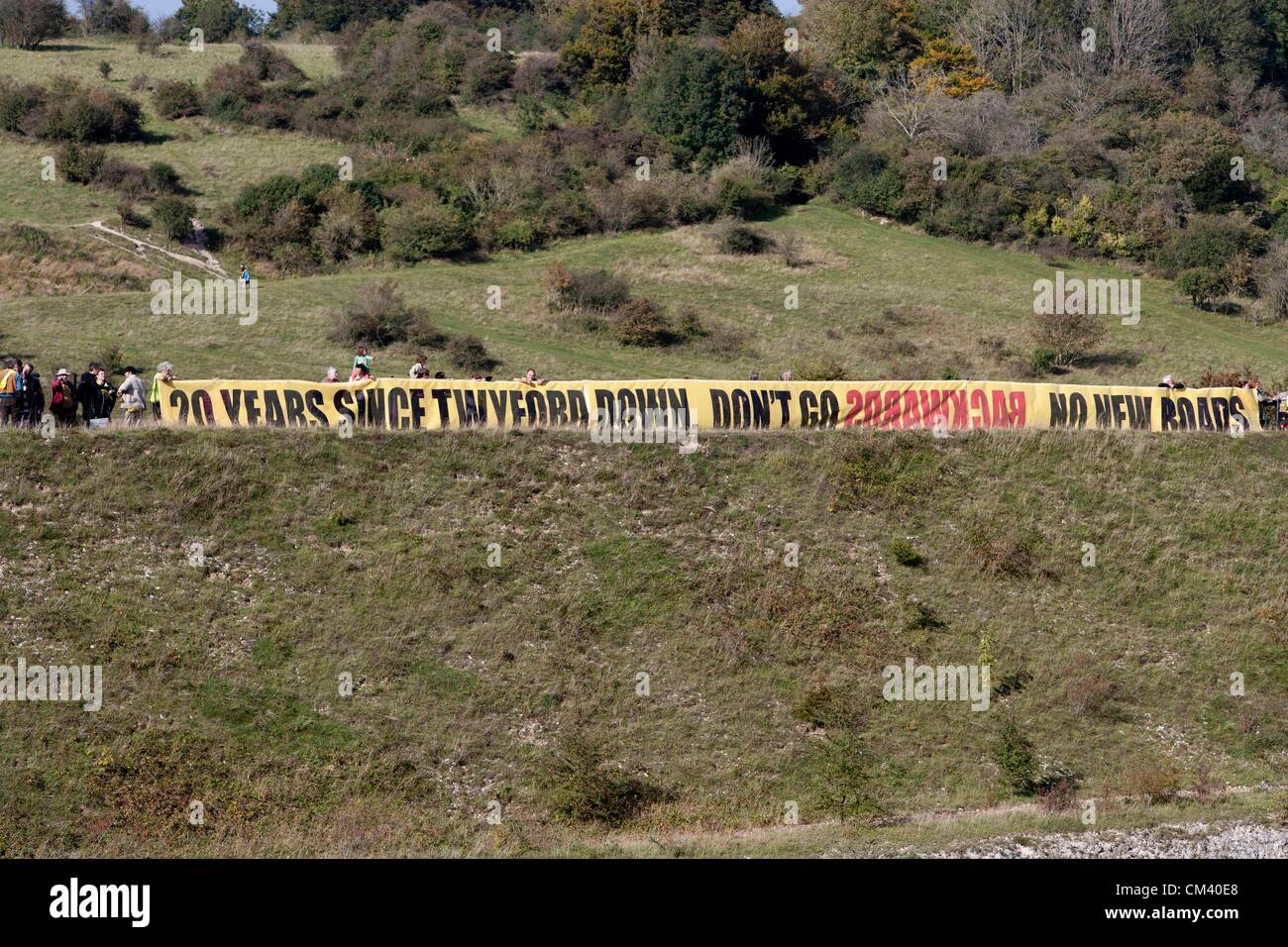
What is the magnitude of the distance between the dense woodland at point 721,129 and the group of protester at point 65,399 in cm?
2630

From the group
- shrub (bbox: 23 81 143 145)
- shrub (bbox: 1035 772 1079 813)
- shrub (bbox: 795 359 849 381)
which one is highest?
shrub (bbox: 23 81 143 145)

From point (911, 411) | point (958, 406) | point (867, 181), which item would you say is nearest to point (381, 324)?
point (911, 411)

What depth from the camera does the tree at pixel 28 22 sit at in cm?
7938

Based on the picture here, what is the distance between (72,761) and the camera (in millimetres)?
22594

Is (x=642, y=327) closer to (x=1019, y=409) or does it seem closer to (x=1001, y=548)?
(x=1019, y=409)

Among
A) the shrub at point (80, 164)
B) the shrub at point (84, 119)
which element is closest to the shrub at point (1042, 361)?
the shrub at point (80, 164)

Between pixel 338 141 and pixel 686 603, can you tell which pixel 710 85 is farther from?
pixel 686 603

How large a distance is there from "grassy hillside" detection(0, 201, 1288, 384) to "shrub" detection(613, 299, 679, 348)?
0.55 m

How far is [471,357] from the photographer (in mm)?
45625

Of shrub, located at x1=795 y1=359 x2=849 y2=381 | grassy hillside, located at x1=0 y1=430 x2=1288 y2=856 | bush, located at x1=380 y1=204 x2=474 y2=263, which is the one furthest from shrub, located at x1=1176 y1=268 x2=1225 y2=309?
bush, located at x1=380 y1=204 x2=474 y2=263

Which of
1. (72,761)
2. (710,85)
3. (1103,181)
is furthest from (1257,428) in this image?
(710,85)

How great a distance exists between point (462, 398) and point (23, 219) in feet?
Result: 108

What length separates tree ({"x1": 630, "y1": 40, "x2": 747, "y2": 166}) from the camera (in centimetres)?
6838

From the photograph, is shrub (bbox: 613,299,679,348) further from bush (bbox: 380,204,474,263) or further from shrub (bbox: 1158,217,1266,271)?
shrub (bbox: 1158,217,1266,271)
